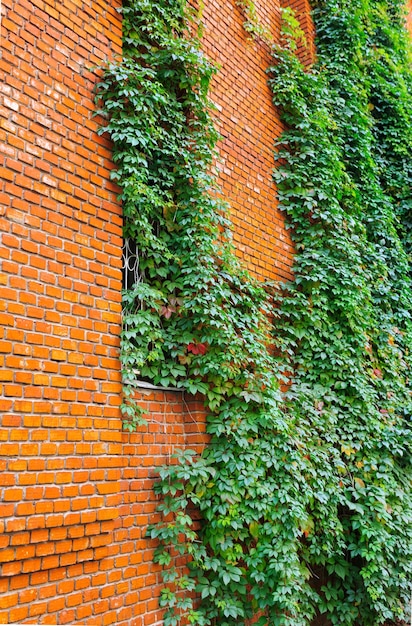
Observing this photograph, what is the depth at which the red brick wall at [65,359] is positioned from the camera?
273cm

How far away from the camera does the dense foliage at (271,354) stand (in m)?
3.70

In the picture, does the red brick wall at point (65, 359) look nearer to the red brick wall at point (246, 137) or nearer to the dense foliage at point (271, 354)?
the dense foliage at point (271, 354)

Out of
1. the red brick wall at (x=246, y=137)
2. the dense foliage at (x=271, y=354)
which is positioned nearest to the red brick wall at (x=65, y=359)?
the dense foliage at (x=271, y=354)

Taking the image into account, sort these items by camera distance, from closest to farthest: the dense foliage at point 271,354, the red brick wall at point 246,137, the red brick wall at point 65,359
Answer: the red brick wall at point 65,359, the dense foliage at point 271,354, the red brick wall at point 246,137

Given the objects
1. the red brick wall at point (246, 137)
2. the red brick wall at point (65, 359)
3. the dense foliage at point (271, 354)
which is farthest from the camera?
the red brick wall at point (246, 137)

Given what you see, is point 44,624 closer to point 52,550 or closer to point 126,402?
point 52,550

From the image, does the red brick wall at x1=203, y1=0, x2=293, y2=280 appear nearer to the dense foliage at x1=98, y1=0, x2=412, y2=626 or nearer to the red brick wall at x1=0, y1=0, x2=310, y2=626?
the dense foliage at x1=98, y1=0, x2=412, y2=626

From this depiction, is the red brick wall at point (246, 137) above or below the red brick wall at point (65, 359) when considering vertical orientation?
above

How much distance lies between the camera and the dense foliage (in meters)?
3.70

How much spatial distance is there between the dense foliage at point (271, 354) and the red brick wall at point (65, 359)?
0.18m

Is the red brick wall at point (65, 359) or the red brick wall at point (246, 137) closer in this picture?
the red brick wall at point (65, 359)

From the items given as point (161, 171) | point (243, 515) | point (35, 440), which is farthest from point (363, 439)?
point (35, 440)

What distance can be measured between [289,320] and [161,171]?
2.10 meters

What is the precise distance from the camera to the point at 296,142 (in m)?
6.07
